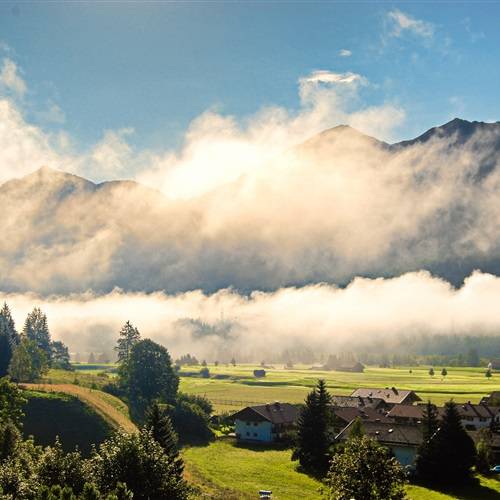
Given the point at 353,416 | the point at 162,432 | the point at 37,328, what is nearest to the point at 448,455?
the point at 353,416

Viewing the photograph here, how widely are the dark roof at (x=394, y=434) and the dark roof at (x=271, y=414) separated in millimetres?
16573

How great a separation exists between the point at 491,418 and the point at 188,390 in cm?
8804

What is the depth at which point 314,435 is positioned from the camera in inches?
3174

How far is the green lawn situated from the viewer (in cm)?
6397

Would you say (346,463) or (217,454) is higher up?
(346,463)

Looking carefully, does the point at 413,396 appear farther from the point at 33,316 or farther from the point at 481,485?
the point at 33,316

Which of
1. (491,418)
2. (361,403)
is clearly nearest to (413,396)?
(361,403)

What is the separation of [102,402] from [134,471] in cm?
5350

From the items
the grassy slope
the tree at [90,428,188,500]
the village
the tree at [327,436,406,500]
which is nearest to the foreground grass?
the village

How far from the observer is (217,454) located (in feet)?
283

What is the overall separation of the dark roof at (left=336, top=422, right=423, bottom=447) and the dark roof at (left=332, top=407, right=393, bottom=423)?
11.6 m

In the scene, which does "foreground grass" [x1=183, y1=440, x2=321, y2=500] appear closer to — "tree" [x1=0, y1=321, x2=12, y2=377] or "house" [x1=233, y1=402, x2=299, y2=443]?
"house" [x1=233, y1=402, x2=299, y2=443]

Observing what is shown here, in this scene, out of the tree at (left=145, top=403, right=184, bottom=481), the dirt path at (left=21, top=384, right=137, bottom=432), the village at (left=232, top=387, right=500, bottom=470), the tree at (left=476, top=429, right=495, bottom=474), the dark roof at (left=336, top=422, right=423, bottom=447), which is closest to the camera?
the tree at (left=145, top=403, right=184, bottom=481)

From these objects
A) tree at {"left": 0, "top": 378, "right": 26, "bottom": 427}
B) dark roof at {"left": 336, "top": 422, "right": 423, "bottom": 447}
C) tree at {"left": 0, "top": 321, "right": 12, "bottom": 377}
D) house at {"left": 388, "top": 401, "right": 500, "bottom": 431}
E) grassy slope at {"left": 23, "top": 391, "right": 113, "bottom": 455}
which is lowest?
house at {"left": 388, "top": 401, "right": 500, "bottom": 431}
